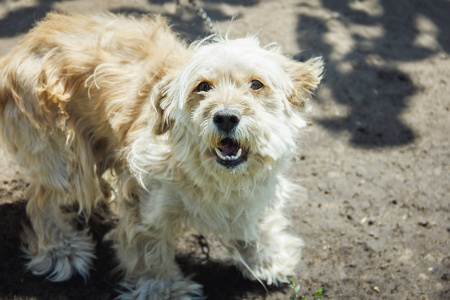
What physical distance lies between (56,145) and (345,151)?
2.64m

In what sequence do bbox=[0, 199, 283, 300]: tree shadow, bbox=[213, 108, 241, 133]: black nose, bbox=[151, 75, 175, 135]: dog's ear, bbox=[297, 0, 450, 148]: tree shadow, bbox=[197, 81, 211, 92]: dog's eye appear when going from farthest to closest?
1. bbox=[297, 0, 450, 148]: tree shadow
2. bbox=[0, 199, 283, 300]: tree shadow
3. bbox=[151, 75, 175, 135]: dog's ear
4. bbox=[197, 81, 211, 92]: dog's eye
5. bbox=[213, 108, 241, 133]: black nose

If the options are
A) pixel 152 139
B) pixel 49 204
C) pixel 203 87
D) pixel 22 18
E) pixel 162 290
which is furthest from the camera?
pixel 22 18

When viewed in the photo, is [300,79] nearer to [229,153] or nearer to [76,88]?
[229,153]

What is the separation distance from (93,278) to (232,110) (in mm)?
1918

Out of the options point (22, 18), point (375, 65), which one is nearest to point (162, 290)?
point (375, 65)

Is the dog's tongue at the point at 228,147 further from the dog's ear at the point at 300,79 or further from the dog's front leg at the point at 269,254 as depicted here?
the dog's front leg at the point at 269,254

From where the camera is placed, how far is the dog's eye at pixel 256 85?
8.66 ft

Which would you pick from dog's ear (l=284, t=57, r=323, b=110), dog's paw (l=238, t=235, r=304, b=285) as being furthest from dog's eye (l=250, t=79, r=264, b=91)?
dog's paw (l=238, t=235, r=304, b=285)

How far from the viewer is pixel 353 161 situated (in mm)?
4379

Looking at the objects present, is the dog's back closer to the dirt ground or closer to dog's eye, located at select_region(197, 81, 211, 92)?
dog's eye, located at select_region(197, 81, 211, 92)

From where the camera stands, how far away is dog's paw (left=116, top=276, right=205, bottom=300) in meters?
3.30

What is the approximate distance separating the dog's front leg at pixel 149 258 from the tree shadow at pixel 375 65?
7.37 feet

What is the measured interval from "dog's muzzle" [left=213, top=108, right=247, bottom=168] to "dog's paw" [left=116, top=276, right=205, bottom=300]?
121cm

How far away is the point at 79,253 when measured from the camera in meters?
3.57
